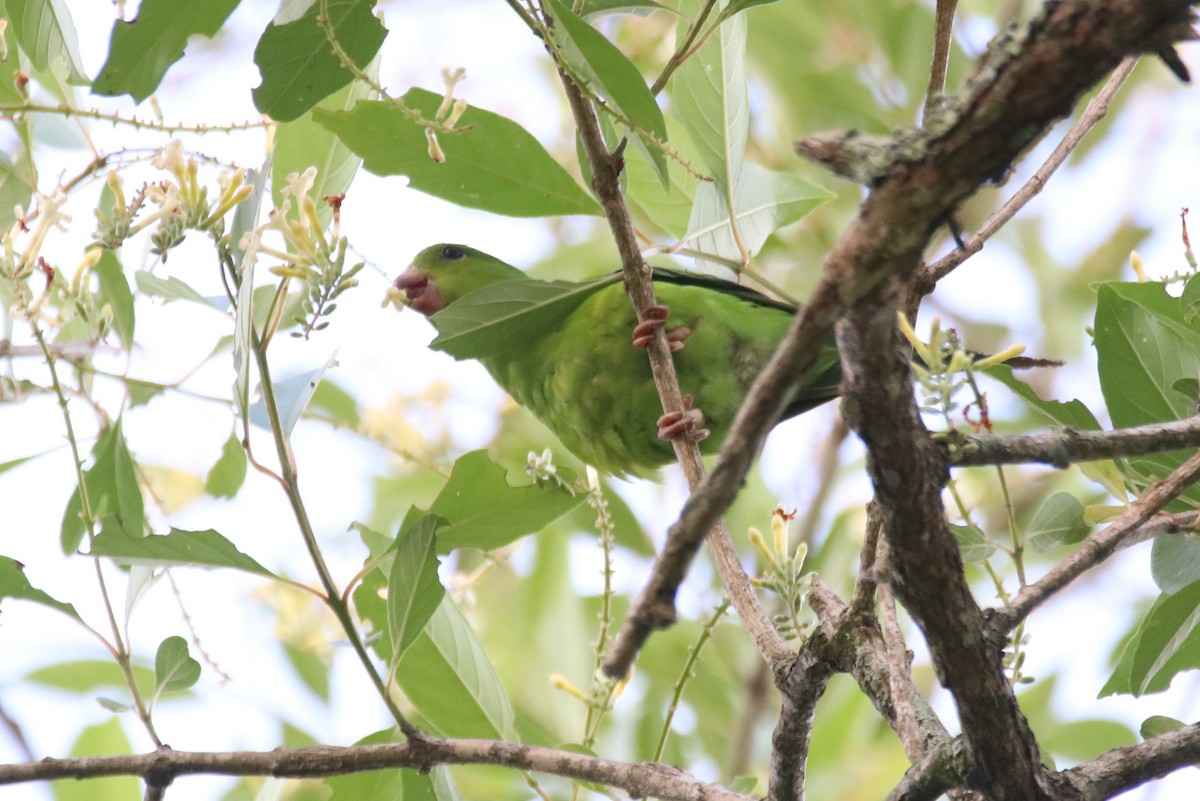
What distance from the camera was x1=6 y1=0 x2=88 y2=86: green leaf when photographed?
190 centimetres

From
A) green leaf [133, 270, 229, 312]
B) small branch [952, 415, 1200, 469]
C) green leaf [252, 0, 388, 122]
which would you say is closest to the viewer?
small branch [952, 415, 1200, 469]

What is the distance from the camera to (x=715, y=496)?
38.8 inches

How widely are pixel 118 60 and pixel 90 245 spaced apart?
358 millimetres

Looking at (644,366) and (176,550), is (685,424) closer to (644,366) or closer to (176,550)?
(644,366)

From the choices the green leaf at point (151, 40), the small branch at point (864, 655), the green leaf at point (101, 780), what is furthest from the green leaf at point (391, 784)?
the green leaf at point (151, 40)

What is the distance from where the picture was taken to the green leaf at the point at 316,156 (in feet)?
7.10

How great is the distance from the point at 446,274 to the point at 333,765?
2.43 m

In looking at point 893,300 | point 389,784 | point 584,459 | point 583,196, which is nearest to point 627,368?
point 584,459

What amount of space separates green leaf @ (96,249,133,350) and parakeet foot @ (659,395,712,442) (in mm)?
1077

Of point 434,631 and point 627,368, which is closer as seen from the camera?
point 434,631

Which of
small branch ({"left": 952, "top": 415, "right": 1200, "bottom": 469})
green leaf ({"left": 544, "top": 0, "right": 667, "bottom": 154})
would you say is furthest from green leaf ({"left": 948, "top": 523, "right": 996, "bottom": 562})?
green leaf ({"left": 544, "top": 0, "right": 667, "bottom": 154})

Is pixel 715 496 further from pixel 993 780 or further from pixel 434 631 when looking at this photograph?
pixel 434 631

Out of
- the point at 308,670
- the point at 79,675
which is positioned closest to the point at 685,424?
the point at 308,670

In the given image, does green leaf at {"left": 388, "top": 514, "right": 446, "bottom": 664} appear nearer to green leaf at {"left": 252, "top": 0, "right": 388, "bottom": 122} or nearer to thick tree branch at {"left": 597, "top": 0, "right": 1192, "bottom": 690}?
green leaf at {"left": 252, "top": 0, "right": 388, "bottom": 122}
